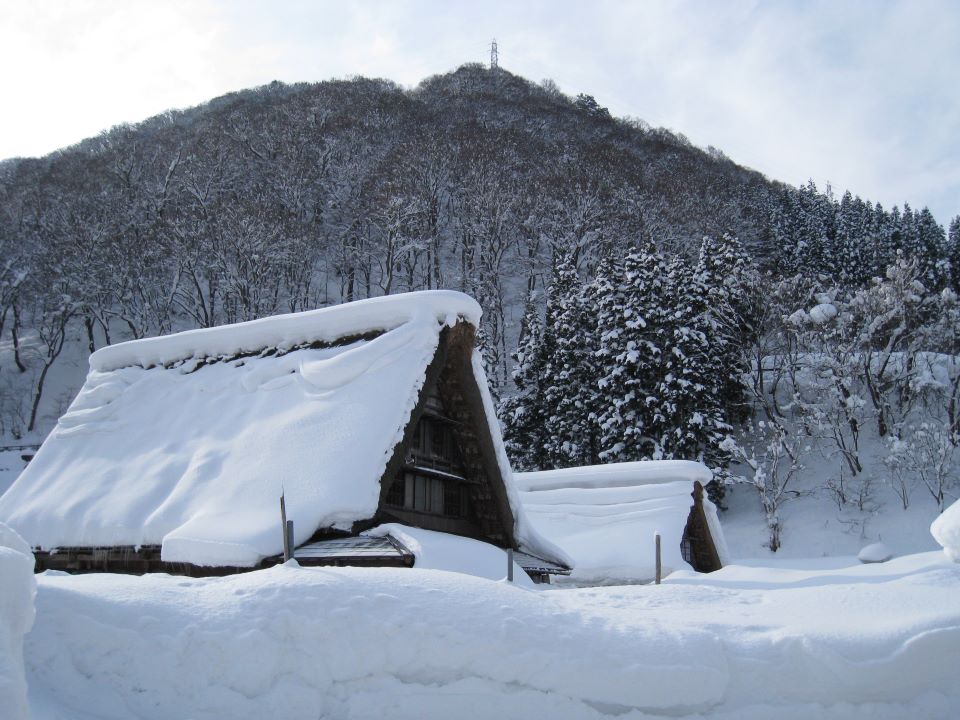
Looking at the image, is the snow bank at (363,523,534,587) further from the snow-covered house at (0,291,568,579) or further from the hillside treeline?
the hillside treeline

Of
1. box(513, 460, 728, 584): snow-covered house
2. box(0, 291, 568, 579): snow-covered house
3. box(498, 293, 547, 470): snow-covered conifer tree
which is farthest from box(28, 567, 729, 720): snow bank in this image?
box(498, 293, 547, 470): snow-covered conifer tree

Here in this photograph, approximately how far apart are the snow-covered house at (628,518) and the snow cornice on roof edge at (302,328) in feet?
24.6

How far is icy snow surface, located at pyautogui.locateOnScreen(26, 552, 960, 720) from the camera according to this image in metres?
4.29

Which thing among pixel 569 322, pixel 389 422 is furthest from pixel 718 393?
pixel 389 422

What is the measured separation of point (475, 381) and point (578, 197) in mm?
37948

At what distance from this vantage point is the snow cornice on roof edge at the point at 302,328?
1080 centimetres

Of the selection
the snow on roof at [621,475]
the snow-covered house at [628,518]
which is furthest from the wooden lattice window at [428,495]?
the snow on roof at [621,475]

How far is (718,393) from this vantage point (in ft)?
93.9

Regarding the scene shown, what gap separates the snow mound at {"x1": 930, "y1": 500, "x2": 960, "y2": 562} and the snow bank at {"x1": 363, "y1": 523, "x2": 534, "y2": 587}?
4.42m

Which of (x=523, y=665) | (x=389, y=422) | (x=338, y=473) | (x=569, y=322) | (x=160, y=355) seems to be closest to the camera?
(x=523, y=665)

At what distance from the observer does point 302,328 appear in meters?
11.8

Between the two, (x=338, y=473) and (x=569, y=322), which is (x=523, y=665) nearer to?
(x=338, y=473)

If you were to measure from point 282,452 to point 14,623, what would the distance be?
20.8 feet

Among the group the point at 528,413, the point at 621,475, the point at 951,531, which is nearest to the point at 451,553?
the point at 951,531
